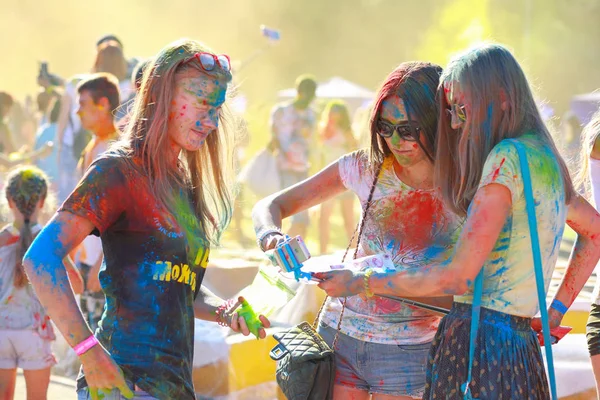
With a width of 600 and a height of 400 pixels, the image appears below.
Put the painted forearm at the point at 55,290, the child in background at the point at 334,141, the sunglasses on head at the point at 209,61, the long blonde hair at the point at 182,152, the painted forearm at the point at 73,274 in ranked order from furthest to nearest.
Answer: the child in background at the point at 334,141 < the painted forearm at the point at 73,274 < the sunglasses on head at the point at 209,61 < the long blonde hair at the point at 182,152 < the painted forearm at the point at 55,290

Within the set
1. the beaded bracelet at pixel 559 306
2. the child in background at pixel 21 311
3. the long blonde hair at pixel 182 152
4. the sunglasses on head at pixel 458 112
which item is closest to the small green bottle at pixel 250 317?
the long blonde hair at pixel 182 152

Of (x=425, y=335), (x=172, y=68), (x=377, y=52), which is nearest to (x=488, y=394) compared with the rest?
(x=425, y=335)

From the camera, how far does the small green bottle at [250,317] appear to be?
9.71 feet

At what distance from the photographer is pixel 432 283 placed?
8.54 ft

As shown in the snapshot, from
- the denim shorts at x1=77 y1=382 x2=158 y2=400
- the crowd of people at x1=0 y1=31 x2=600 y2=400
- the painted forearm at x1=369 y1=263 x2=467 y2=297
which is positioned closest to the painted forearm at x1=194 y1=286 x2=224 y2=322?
the crowd of people at x1=0 y1=31 x2=600 y2=400

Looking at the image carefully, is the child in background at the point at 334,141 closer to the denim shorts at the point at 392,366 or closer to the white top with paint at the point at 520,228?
the denim shorts at the point at 392,366

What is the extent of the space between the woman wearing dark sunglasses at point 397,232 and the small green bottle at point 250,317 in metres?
0.39

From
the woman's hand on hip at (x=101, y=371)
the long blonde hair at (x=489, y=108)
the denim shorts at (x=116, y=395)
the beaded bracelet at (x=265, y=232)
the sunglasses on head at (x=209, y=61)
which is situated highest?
the sunglasses on head at (x=209, y=61)

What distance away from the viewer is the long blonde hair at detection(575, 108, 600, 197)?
4.16 metres

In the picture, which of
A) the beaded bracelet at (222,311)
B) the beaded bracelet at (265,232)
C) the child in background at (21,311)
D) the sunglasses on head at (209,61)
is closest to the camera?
the sunglasses on head at (209,61)

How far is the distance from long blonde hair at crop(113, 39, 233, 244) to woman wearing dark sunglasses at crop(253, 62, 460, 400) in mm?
348

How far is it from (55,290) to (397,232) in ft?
4.23

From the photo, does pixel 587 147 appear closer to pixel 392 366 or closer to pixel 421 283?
pixel 392 366

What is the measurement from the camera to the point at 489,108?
260 centimetres
